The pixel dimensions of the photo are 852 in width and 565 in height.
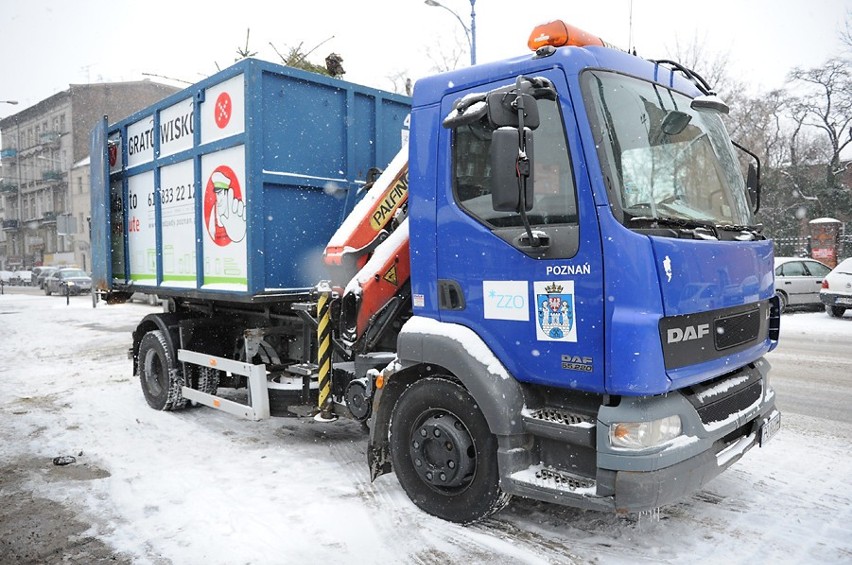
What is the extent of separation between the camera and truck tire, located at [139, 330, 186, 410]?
22.8 ft

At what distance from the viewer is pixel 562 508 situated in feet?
13.9

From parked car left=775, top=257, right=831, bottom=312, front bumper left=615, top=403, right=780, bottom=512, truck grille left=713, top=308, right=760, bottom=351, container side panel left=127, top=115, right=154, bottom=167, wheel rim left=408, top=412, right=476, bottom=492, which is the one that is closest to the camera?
front bumper left=615, top=403, right=780, bottom=512

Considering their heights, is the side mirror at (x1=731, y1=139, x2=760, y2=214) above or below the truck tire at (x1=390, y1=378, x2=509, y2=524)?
above

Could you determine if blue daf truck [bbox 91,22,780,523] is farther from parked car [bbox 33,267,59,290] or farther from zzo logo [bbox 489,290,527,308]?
parked car [bbox 33,267,59,290]

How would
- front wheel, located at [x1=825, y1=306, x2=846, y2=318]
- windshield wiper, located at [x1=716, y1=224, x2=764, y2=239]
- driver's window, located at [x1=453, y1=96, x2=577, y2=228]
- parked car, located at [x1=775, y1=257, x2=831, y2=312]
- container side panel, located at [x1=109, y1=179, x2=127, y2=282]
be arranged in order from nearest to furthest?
driver's window, located at [x1=453, y1=96, x2=577, y2=228], windshield wiper, located at [x1=716, y1=224, x2=764, y2=239], container side panel, located at [x1=109, y1=179, x2=127, y2=282], front wheel, located at [x1=825, y1=306, x2=846, y2=318], parked car, located at [x1=775, y1=257, x2=831, y2=312]

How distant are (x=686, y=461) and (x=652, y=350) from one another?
647 millimetres

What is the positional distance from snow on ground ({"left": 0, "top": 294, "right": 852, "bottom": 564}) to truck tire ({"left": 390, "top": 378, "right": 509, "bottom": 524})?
16cm

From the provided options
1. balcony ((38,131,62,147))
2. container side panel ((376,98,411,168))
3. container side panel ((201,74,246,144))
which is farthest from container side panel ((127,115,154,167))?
balcony ((38,131,62,147))

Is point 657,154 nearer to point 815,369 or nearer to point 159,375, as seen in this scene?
point 159,375

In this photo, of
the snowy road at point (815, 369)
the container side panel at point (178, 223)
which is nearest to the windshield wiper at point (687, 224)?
the snowy road at point (815, 369)

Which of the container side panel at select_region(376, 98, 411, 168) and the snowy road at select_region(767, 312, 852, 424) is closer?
the container side panel at select_region(376, 98, 411, 168)

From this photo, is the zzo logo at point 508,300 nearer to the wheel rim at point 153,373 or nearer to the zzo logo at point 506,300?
the zzo logo at point 506,300

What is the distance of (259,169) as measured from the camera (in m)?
5.25

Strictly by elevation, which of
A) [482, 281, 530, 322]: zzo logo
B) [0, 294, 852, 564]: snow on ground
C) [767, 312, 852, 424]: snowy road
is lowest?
[0, 294, 852, 564]: snow on ground
